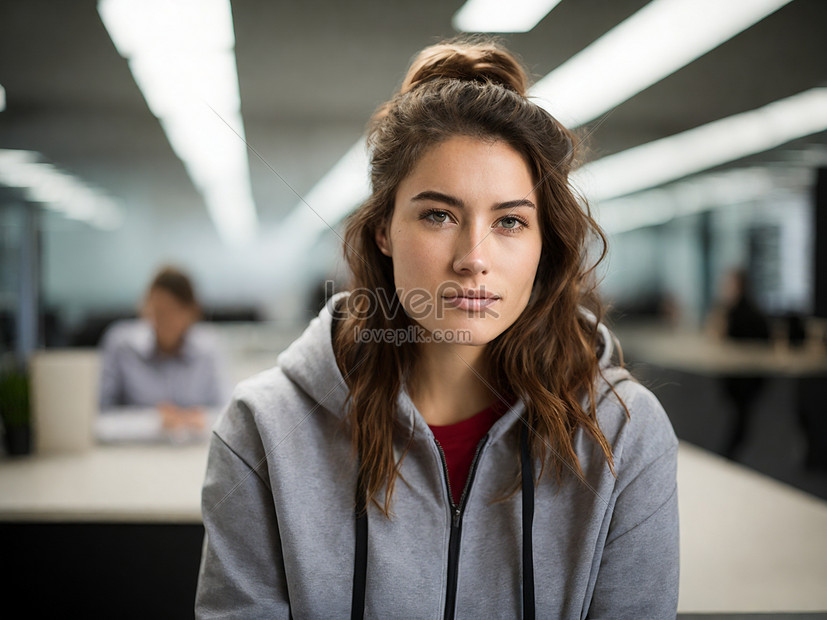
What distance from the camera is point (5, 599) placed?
1580 mm

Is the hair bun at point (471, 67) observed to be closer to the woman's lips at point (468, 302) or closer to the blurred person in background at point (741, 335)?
the woman's lips at point (468, 302)

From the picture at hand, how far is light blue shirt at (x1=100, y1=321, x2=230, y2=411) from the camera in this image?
267 cm

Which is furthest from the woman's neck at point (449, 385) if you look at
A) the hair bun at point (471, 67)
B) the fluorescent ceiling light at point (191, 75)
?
the fluorescent ceiling light at point (191, 75)

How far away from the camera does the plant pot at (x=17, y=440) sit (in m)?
1.88

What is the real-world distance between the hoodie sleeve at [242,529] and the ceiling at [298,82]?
3.00ft

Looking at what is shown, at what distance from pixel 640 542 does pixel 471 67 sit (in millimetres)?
827

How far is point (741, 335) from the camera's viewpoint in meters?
5.36

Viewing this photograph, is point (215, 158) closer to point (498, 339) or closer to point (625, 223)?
point (498, 339)

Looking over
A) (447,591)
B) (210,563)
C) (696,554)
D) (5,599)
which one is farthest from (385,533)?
(5,599)

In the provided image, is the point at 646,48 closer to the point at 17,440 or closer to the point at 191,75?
the point at 191,75

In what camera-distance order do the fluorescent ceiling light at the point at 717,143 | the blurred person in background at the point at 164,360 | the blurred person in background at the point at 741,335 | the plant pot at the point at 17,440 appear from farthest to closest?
the blurred person in background at the point at 741,335
the fluorescent ceiling light at the point at 717,143
the blurred person in background at the point at 164,360
the plant pot at the point at 17,440

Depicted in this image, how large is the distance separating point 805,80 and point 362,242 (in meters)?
4.39

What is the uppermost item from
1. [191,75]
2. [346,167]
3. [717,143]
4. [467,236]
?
Answer: [717,143]

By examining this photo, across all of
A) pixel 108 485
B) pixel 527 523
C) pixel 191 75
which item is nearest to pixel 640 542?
pixel 527 523
